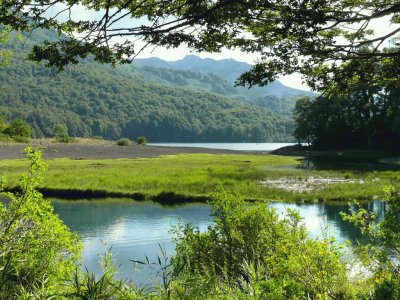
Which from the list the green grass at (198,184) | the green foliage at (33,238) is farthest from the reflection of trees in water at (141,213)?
the green foliage at (33,238)

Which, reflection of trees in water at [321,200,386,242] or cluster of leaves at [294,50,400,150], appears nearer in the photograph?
reflection of trees in water at [321,200,386,242]

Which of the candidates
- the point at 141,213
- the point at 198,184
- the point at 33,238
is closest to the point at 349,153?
the point at 198,184

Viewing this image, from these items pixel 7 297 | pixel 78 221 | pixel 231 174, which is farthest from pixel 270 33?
pixel 231 174

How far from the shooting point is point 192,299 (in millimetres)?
7570

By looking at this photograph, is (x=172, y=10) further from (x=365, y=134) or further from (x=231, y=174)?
(x=365, y=134)

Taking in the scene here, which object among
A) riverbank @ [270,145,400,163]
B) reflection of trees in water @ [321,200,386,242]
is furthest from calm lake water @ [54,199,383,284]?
riverbank @ [270,145,400,163]

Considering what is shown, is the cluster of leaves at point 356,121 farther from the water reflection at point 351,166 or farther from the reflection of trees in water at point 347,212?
the reflection of trees in water at point 347,212

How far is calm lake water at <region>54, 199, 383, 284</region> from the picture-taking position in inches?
878

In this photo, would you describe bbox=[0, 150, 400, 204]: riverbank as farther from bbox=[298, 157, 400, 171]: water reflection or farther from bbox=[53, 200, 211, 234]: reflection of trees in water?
bbox=[298, 157, 400, 171]: water reflection

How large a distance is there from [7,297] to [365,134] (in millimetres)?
98722

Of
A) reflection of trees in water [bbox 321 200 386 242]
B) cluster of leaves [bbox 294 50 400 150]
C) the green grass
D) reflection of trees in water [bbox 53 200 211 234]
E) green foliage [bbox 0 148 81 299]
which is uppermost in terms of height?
cluster of leaves [bbox 294 50 400 150]

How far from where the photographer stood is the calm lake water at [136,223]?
2231 cm

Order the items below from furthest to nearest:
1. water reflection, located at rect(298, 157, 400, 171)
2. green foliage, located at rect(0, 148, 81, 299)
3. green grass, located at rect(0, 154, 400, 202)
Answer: water reflection, located at rect(298, 157, 400, 171) → green grass, located at rect(0, 154, 400, 202) → green foliage, located at rect(0, 148, 81, 299)

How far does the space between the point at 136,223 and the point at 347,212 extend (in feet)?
50.2
